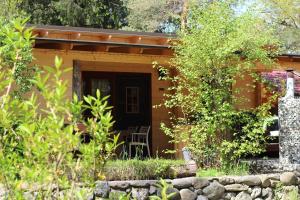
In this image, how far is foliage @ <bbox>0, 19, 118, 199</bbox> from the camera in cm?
261

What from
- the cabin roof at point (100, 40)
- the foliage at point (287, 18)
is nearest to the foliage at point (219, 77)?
the cabin roof at point (100, 40)

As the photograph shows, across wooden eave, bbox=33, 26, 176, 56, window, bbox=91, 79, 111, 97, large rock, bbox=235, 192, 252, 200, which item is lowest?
large rock, bbox=235, 192, 252, 200

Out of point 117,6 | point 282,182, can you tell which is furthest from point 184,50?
point 117,6

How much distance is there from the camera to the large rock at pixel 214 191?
25.6 ft

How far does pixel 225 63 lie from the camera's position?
362 inches

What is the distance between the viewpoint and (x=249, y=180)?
809cm

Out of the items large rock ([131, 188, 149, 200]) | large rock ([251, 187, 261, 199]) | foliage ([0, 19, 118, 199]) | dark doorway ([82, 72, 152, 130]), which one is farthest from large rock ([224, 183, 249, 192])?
dark doorway ([82, 72, 152, 130])

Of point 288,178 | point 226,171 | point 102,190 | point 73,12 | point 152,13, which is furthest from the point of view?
A: point 152,13

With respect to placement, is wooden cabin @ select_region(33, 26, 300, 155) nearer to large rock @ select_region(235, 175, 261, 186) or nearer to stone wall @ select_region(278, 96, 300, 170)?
stone wall @ select_region(278, 96, 300, 170)

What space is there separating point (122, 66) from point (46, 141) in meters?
11.0

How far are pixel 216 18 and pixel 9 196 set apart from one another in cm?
684

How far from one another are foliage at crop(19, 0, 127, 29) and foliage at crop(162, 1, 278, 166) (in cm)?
1588

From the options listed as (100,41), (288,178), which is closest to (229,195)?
(288,178)

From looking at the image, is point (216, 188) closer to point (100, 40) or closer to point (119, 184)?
point (119, 184)
